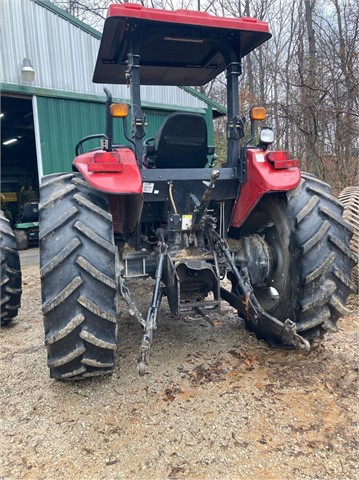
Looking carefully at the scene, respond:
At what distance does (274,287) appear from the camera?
3189 mm

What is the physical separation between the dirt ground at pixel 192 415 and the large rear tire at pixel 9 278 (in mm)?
565

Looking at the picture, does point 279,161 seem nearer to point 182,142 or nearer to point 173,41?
point 182,142

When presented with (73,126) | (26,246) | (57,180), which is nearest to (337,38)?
(73,126)

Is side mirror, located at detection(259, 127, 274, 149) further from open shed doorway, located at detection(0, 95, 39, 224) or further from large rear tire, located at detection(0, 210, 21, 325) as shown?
open shed doorway, located at detection(0, 95, 39, 224)

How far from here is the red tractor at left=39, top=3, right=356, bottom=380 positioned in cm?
241

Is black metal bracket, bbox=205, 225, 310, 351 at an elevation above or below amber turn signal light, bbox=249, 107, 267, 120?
below

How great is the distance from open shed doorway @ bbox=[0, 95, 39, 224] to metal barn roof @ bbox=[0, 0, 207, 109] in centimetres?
199

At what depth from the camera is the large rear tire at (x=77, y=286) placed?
2.36m

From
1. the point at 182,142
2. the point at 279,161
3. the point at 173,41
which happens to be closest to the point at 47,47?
the point at 173,41

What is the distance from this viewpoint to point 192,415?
236 centimetres

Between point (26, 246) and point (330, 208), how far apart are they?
8185 mm

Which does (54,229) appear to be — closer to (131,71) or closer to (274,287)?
(131,71)

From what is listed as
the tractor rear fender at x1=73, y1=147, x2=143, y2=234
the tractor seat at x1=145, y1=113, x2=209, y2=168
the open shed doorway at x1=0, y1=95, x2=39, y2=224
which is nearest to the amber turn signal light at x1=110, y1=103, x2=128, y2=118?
the tractor rear fender at x1=73, y1=147, x2=143, y2=234

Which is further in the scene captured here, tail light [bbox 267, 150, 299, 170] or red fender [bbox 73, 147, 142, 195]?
tail light [bbox 267, 150, 299, 170]
